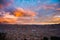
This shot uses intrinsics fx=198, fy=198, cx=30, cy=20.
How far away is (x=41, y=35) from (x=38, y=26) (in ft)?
0.54

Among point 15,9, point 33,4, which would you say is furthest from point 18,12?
point 33,4

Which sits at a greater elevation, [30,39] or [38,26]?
[38,26]

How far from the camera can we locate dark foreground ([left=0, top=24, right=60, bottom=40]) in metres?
3.40

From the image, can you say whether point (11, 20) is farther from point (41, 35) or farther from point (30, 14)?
point (41, 35)

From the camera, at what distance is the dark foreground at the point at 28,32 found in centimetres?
340

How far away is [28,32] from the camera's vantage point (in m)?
3.44

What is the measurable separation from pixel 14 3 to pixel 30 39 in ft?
2.25

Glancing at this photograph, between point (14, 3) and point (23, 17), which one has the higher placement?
point (14, 3)

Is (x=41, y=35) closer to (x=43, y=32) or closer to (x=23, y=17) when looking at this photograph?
(x=43, y=32)

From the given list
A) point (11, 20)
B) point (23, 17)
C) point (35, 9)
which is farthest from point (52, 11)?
point (11, 20)

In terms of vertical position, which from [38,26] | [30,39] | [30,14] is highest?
[30,14]

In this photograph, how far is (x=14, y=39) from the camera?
3.43 m

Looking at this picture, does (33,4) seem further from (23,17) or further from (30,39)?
(30,39)

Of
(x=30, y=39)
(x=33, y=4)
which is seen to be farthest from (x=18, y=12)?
(x=30, y=39)
